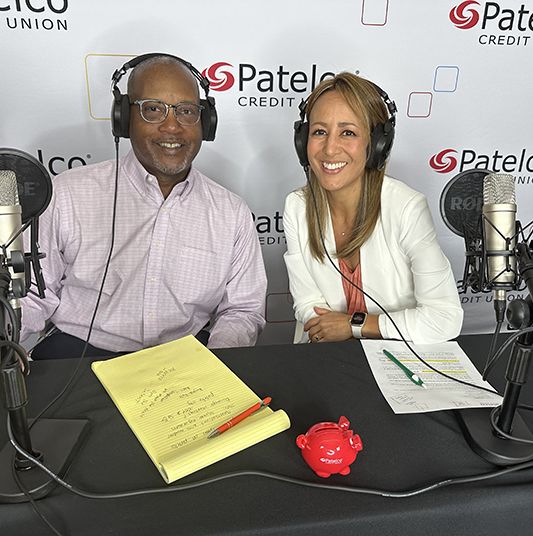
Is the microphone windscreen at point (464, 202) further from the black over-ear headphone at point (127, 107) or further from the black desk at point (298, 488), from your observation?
the black over-ear headphone at point (127, 107)

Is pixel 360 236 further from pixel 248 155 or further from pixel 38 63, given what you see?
pixel 38 63

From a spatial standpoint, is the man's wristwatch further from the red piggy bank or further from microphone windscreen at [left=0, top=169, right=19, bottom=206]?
microphone windscreen at [left=0, top=169, right=19, bottom=206]

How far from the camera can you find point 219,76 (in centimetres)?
181

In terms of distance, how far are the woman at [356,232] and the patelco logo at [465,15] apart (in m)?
0.79

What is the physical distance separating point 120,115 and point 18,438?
86 cm

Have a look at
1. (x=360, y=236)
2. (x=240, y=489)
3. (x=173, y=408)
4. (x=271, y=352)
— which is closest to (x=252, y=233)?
(x=360, y=236)

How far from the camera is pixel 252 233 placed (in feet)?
4.91

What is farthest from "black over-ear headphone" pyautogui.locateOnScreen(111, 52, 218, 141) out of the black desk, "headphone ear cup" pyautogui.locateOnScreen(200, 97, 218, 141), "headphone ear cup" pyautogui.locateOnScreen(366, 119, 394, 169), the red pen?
the red pen

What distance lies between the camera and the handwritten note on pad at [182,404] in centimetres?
69

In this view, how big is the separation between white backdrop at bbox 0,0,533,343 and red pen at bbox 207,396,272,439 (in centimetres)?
131

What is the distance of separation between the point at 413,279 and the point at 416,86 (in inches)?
36.7

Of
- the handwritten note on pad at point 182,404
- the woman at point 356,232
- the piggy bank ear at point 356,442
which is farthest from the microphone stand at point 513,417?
the woman at point 356,232

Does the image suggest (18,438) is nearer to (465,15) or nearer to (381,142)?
(381,142)

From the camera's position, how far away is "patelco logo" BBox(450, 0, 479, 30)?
184cm
